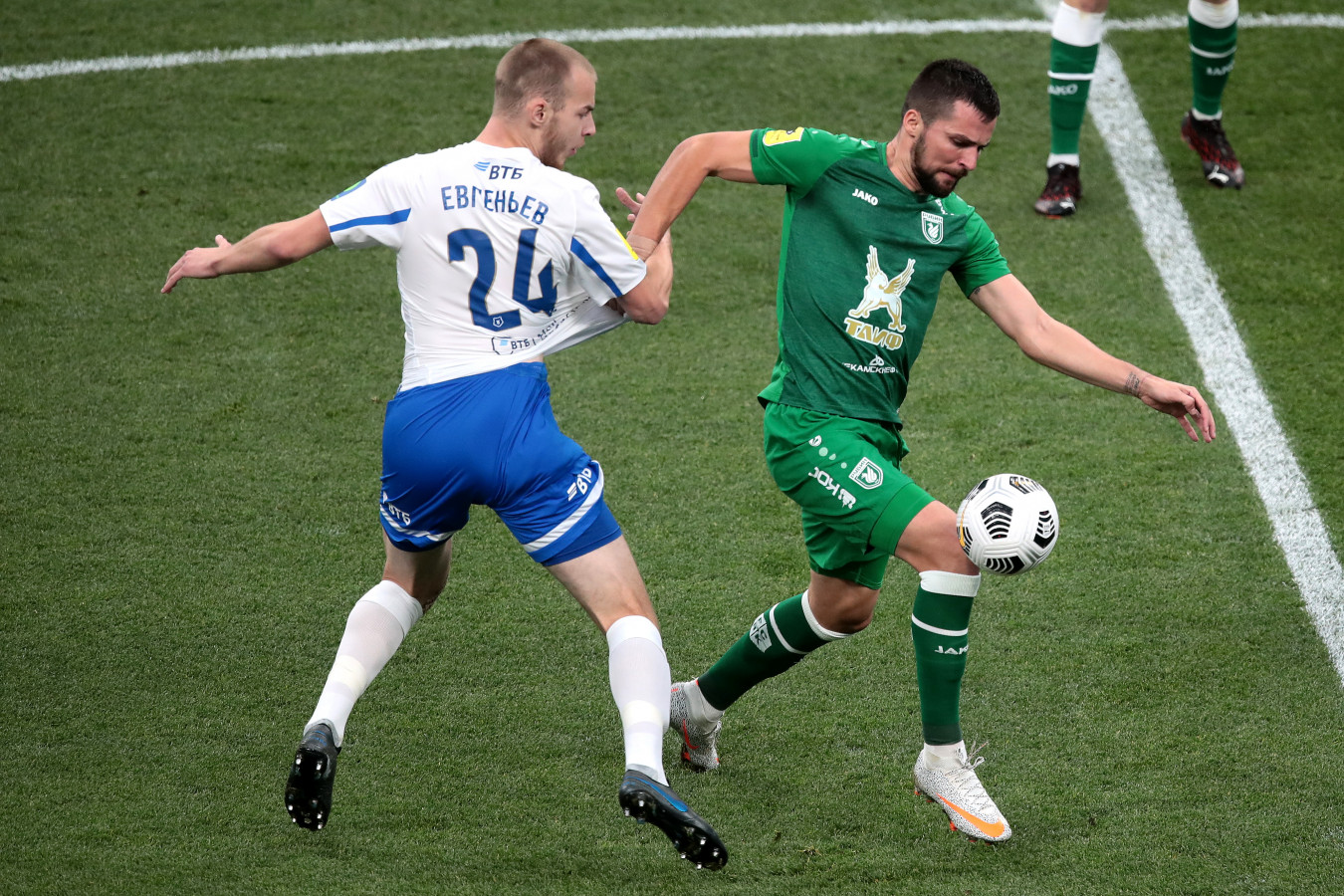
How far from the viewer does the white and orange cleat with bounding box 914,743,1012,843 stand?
376 cm

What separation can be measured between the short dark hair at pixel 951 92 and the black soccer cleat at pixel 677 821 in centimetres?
185

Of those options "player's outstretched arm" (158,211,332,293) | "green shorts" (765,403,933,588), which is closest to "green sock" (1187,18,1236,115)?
"green shorts" (765,403,933,588)

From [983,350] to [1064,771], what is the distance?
2.56 metres

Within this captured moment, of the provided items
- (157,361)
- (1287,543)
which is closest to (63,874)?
(157,361)

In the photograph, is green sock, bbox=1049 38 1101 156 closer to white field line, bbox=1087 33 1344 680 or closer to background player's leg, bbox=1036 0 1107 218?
background player's leg, bbox=1036 0 1107 218

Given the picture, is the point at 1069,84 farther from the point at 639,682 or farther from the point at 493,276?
the point at 639,682

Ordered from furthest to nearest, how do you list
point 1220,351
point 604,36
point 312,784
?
point 604,36, point 1220,351, point 312,784

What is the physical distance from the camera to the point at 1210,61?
7141mm

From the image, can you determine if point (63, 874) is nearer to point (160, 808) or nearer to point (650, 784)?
point (160, 808)

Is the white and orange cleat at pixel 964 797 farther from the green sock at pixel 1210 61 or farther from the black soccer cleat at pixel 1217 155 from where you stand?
the green sock at pixel 1210 61

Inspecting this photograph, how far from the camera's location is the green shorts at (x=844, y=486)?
372 cm

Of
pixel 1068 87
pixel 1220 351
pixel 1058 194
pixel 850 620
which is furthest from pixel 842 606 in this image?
pixel 1068 87

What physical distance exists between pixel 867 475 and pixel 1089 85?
4138 millimetres

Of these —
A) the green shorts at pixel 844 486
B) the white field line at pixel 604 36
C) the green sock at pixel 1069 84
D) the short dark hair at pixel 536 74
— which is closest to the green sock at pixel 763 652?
the green shorts at pixel 844 486
